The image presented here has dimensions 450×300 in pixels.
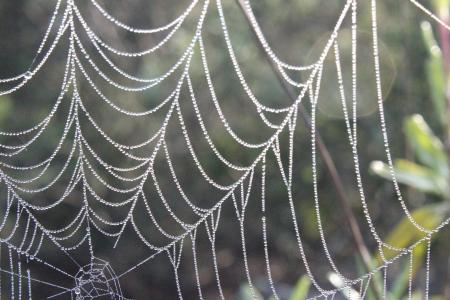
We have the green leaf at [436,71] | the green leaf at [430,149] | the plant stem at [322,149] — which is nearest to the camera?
the plant stem at [322,149]

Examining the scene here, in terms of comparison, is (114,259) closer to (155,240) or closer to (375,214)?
(155,240)

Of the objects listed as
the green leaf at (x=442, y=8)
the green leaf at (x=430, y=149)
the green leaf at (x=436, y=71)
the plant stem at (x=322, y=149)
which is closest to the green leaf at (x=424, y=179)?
the green leaf at (x=430, y=149)

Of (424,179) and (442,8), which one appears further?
(424,179)

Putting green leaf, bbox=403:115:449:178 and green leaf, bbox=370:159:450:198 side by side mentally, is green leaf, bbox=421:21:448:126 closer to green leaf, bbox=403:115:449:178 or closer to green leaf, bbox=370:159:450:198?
green leaf, bbox=403:115:449:178

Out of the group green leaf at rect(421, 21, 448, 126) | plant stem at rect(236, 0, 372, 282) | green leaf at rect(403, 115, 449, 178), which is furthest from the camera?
green leaf at rect(403, 115, 449, 178)

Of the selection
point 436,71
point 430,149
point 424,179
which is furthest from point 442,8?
point 424,179

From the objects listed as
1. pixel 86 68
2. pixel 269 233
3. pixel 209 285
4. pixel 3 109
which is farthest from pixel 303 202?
pixel 3 109

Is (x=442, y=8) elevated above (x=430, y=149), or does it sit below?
above

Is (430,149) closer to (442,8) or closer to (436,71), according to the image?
(436,71)

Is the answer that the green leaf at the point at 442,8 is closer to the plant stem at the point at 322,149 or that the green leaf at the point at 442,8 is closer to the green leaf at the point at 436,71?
the green leaf at the point at 436,71

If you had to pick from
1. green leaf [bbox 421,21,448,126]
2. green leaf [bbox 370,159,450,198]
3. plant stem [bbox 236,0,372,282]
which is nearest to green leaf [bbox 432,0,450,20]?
green leaf [bbox 421,21,448,126]

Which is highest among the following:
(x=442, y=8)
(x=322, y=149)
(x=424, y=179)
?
(x=442, y=8)
